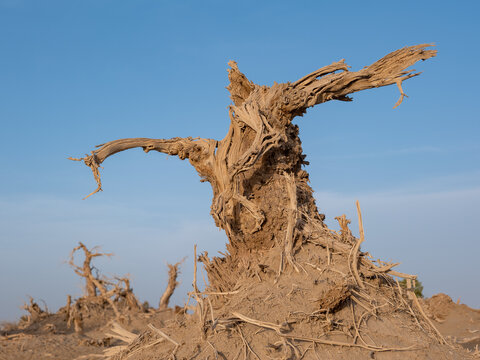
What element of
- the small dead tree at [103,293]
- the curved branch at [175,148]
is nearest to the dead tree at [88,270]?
the small dead tree at [103,293]

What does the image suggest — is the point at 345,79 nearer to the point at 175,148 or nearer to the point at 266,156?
the point at 266,156

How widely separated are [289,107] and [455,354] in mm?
3336

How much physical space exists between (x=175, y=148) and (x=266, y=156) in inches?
53.6

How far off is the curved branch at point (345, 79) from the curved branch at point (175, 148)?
115cm

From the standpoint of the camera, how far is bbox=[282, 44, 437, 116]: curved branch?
20.4ft

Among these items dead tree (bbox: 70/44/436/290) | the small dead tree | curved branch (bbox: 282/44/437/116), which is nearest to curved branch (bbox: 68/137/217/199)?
dead tree (bbox: 70/44/436/290)

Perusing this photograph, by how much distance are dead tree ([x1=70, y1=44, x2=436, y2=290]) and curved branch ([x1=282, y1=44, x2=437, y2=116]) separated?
0.04 ft

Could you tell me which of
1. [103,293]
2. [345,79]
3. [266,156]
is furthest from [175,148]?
[103,293]

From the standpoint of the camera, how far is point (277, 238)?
5977 millimetres

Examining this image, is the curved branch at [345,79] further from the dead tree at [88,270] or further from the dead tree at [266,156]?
the dead tree at [88,270]

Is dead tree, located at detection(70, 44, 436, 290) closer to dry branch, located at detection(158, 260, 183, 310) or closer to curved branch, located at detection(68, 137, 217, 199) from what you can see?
curved branch, located at detection(68, 137, 217, 199)

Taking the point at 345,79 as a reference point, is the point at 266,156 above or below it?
below

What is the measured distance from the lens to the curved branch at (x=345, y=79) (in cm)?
622

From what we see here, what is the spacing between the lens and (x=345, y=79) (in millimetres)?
6430
